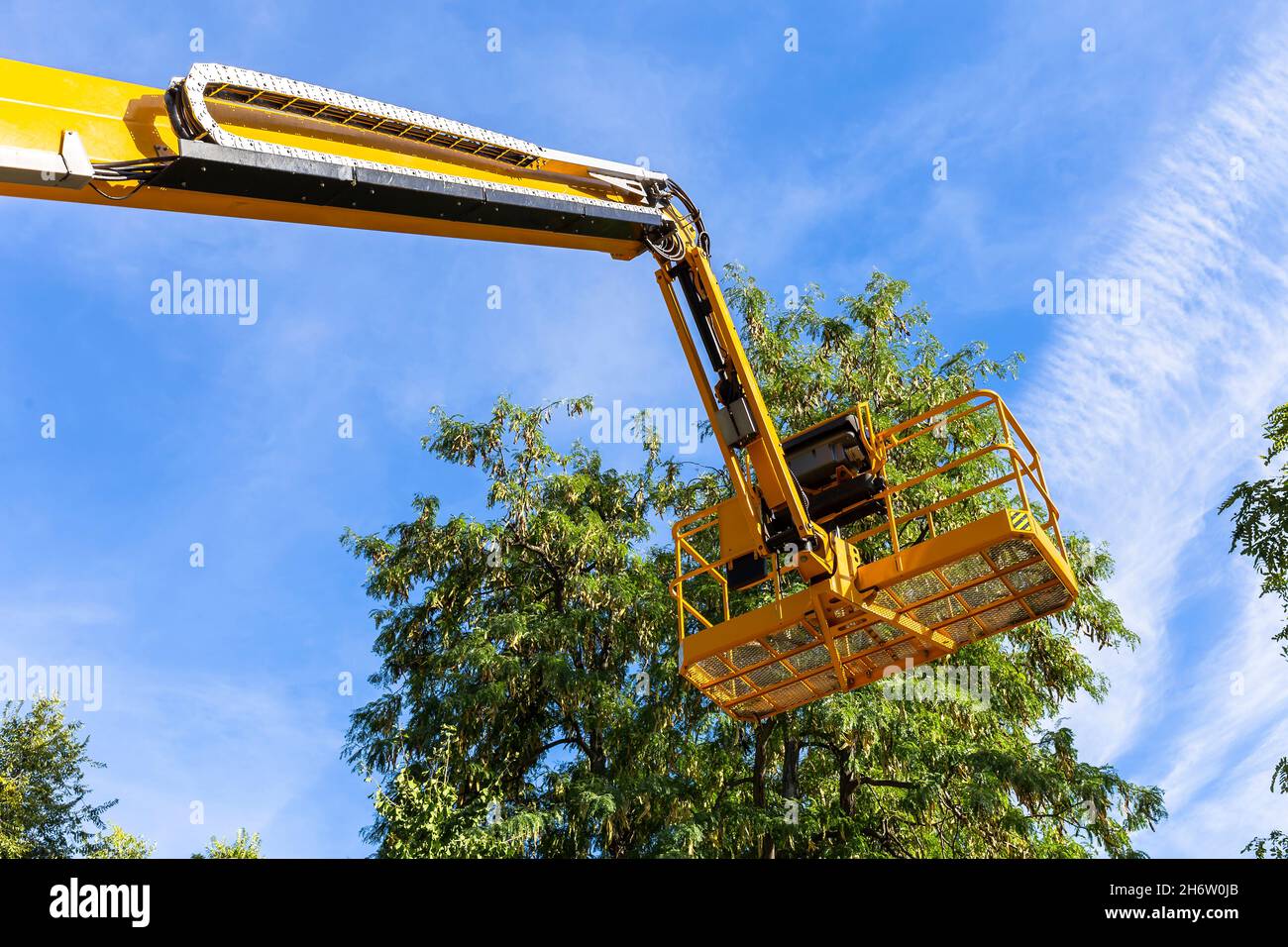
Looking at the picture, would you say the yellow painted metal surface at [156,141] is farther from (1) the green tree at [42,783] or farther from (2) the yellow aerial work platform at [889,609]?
(1) the green tree at [42,783]

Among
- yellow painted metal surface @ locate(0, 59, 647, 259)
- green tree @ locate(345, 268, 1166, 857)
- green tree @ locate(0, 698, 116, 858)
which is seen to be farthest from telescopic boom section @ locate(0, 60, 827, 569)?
green tree @ locate(0, 698, 116, 858)

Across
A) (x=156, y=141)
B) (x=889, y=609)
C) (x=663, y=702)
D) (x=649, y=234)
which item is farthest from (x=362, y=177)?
(x=663, y=702)

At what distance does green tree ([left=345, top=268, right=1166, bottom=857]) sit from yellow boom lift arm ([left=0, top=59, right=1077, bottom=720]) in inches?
255

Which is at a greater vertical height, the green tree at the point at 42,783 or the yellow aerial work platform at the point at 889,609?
the green tree at the point at 42,783

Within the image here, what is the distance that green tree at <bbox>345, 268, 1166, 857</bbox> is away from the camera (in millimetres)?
18484

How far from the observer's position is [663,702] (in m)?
20.5

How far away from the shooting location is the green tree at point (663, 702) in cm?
1848

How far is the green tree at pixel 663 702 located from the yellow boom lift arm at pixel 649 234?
21.2 ft

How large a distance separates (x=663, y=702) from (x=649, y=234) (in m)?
10.9

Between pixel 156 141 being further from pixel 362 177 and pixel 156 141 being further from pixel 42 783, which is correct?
pixel 42 783

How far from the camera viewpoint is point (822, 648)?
11.5 meters

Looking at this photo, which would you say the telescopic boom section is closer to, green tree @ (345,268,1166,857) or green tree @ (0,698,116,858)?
green tree @ (345,268,1166,857)

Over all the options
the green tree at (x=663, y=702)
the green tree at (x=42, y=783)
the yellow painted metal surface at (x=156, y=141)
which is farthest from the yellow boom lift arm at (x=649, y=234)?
the green tree at (x=42, y=783)

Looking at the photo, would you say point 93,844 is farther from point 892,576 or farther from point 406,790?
point 892,576
